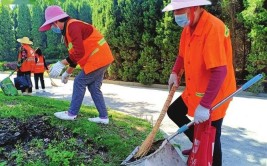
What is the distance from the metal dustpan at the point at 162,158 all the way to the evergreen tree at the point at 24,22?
82.3ft

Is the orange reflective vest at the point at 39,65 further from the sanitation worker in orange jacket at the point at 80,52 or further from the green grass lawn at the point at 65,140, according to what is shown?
the sanitation worker in orange jacket at the point at 80,52

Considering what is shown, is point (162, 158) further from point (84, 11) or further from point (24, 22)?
point (24, 22)

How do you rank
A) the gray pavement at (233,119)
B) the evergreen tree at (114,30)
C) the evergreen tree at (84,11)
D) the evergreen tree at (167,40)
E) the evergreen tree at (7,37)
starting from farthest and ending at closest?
1. the evergreen tree at (7,37)
2. the evergreen tree at (84,11)
3. the evergreen tree at (114,30)
4. the evergreen tree at (167,40)
5. the gray pavement at (233,119)

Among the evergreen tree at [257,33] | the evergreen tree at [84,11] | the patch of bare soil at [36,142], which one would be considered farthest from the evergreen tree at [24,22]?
the patch of bare soil at [36,142]

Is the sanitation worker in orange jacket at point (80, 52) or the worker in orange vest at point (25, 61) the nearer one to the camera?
the sanitation worker in orange jacket at point (80, 52)

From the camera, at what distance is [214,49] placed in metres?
2.63

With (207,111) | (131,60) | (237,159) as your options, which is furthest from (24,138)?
(131,60)

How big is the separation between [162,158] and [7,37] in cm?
2554

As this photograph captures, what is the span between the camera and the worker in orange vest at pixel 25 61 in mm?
8562

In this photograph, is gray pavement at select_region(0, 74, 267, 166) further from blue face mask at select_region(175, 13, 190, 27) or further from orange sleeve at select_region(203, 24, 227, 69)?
blue face mask at select_region(175, 13, 190, 27)

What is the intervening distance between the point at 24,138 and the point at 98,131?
86 cm

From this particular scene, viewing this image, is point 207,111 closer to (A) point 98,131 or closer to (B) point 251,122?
(A) point 98,131

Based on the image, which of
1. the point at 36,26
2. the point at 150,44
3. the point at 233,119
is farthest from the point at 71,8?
the point at 233,119

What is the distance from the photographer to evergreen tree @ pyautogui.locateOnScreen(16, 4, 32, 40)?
86.4ft
